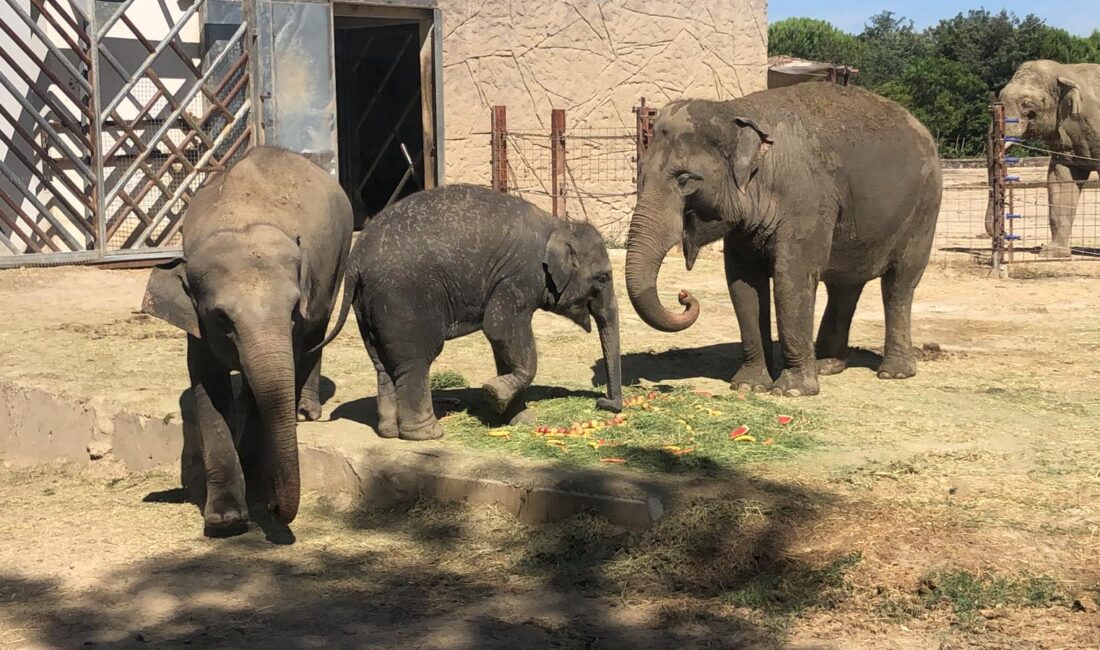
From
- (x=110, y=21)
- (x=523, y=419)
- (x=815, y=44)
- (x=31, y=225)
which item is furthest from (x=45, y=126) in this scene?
(x=815, y=44)

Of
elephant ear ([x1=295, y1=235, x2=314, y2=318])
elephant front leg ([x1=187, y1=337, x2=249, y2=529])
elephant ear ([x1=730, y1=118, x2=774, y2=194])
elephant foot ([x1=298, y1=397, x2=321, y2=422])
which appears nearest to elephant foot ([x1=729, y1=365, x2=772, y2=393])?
elephant ear ([x1=730, y1=118, x2=774, y2=194])

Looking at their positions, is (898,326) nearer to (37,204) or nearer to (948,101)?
(37,204)

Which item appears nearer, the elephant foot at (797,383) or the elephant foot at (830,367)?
the elephant foot at (797,383)

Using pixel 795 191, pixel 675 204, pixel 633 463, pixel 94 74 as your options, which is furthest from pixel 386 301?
pixel 94 74

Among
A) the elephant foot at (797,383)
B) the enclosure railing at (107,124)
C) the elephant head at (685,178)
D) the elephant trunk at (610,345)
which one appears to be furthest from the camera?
the enclosure railing at (107,124)

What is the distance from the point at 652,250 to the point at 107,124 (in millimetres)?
8679

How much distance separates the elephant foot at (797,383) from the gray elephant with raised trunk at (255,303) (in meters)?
2.85

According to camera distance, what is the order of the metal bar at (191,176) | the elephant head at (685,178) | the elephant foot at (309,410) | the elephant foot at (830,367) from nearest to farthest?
the elephant foot at (309,410) < the elephant head at (685,178) < the elephant foot at (830,367) < the metal bar at (191,176)

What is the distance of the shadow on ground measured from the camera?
17.1 ft

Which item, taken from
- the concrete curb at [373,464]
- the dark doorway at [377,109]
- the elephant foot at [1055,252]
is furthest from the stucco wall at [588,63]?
the concrete curb at [373,464]

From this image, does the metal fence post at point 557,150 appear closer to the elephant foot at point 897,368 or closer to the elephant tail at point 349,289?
the elephant foot at point 897,368

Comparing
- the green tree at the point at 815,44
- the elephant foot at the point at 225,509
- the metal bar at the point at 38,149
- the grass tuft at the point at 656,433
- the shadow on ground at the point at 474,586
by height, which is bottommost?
the shadow on ground at the point at 474,586

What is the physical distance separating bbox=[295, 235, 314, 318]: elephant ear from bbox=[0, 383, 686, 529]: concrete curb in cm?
101

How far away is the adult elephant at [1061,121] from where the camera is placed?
17375 mm
